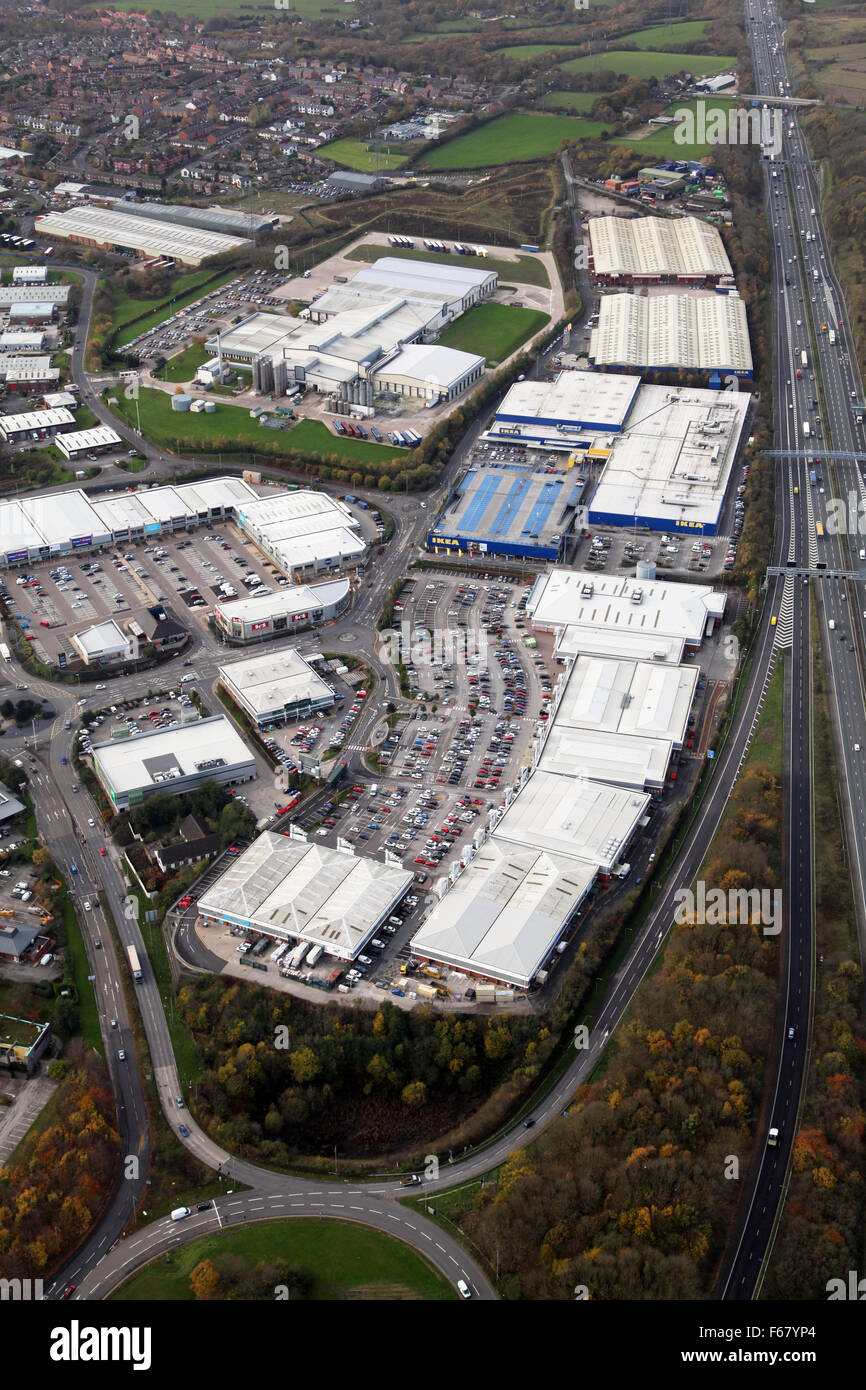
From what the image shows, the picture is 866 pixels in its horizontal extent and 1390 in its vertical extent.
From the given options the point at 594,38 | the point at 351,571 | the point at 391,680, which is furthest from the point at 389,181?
the point at 391,680

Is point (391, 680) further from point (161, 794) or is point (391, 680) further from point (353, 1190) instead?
point (353, 1190)

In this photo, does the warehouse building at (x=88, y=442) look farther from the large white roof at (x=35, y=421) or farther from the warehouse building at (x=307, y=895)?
the warehouse building at (x=307, y=895)

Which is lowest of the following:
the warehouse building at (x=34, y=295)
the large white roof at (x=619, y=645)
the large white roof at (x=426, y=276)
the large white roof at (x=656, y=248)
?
the large white roof at (x=619, y=645)

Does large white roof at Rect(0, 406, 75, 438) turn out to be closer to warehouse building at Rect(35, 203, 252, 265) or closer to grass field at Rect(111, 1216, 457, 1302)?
warehouse building at Rect(35, 203, 252, 265)

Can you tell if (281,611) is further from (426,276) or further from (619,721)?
(426,276)

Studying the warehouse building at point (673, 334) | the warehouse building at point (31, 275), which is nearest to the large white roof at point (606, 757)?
the warehouse building at point (673, 334)

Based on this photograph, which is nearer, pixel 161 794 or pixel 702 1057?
pixel 702 1057
